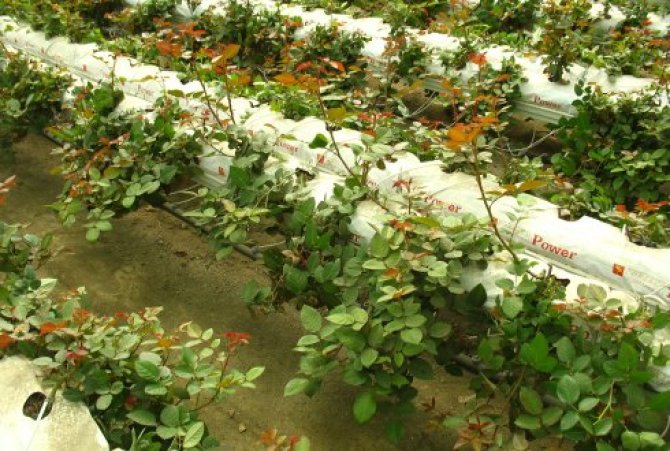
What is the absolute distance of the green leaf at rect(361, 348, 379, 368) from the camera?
1.99 m

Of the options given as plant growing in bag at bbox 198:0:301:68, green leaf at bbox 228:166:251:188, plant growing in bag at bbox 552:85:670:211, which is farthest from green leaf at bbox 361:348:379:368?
plant growing in bag at bbox 198:0:301:68

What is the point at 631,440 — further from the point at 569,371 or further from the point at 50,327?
the point at 50,327

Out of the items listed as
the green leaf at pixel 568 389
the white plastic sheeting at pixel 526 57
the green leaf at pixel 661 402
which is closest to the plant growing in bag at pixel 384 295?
the green leaf at pixel 568 389

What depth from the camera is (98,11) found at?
20.4 feet

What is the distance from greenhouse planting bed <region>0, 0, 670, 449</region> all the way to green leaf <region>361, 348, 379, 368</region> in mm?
35

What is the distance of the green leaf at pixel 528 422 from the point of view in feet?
6.11

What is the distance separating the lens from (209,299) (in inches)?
135

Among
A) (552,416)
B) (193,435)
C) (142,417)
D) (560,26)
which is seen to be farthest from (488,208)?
(560,26)

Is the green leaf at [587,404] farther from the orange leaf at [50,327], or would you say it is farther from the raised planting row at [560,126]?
the orange leaf at [50,327]

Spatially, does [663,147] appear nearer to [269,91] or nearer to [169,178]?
[269,91]

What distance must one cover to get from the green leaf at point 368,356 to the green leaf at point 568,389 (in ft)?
1.92

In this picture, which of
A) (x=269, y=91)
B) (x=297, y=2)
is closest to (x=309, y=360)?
(x=269, y=91)

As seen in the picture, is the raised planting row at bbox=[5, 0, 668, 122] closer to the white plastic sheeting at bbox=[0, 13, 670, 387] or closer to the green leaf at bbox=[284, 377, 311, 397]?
the white plastic sheeting at bbox=[0, 13, 670, 387]

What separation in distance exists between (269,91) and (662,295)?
2.62 meters
